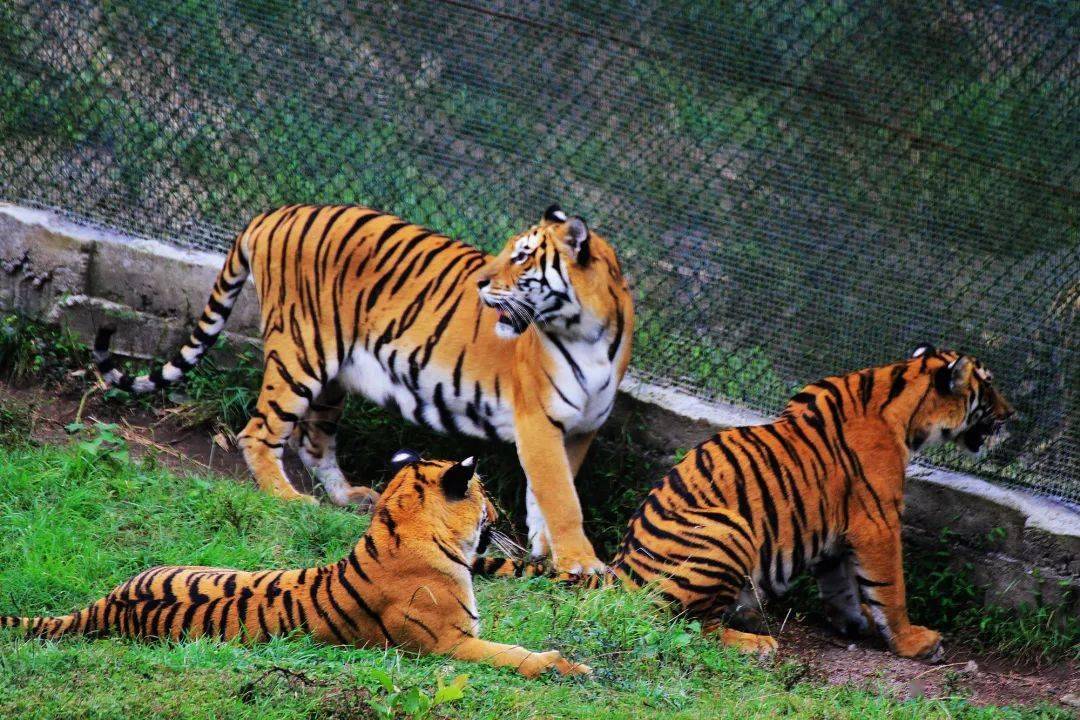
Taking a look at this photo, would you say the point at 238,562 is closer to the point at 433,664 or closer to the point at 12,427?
the point at 433,664

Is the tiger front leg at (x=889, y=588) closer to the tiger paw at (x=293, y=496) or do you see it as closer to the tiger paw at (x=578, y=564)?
the tiger paw at (x=578, y=564)

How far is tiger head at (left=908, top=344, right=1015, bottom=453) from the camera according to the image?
17.9ft

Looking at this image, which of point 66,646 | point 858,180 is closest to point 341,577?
point 66,646

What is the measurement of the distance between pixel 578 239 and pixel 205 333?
6.89ft

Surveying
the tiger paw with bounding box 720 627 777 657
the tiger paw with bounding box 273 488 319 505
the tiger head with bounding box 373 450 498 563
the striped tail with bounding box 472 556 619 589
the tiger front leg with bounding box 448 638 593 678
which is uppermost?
the tiger head with bounding box 373 450 498 563

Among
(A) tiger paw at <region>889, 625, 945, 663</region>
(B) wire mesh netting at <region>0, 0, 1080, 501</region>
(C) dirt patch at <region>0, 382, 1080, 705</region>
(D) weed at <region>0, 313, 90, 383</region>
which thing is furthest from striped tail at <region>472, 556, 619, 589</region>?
(D) weed at <region>0, 313, 90, 383</region>

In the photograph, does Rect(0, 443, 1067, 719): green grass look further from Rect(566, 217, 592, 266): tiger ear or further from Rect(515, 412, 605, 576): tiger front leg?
Rect(566, 217, 592, 266): tiger ear

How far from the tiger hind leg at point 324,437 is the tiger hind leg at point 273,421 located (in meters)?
0.15

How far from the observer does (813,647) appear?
5422mm

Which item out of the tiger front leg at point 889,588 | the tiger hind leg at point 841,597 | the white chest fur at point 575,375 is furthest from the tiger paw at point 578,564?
the tiger front leg at point 889,588

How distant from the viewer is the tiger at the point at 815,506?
5.11m

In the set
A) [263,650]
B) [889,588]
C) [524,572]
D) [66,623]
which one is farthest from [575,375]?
[66,623]

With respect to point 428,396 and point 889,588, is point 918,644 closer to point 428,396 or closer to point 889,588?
point 889,588

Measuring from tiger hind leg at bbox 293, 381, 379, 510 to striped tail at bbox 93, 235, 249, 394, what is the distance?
0.63m
